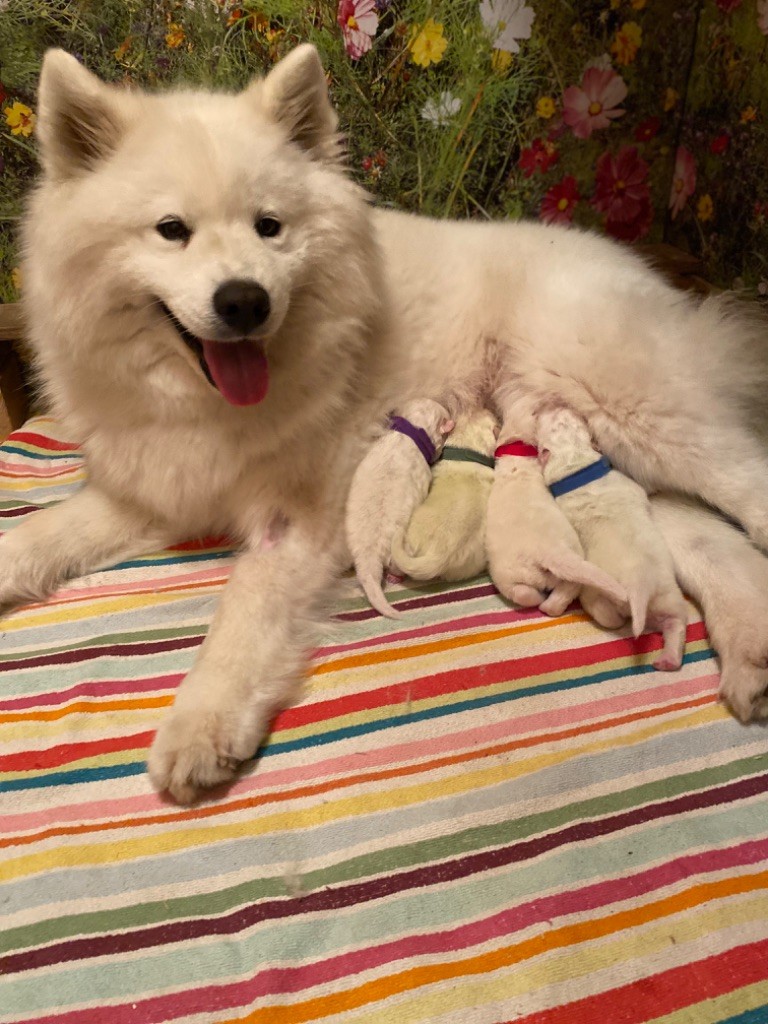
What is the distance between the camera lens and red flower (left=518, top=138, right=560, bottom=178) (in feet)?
9.59

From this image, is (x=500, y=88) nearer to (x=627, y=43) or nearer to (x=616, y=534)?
(x=627, y=43)

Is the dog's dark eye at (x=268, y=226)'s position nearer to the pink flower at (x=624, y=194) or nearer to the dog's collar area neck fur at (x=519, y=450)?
the dog's collar area neck fur at (x=519, y=450)

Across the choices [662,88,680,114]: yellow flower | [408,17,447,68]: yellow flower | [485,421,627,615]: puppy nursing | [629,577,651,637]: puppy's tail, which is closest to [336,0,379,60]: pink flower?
[408,17,447,68]: yellow flower

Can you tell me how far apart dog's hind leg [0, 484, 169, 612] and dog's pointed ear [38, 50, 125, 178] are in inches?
34.4

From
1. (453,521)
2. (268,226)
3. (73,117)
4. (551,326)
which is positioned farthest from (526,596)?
(73,117)

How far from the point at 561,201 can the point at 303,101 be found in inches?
69.0

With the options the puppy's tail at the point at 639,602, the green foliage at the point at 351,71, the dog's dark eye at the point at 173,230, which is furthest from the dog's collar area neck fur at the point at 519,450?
the green foliage at the point at 351,71

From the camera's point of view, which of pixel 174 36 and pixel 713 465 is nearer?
pixel 713 465

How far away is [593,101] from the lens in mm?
2904

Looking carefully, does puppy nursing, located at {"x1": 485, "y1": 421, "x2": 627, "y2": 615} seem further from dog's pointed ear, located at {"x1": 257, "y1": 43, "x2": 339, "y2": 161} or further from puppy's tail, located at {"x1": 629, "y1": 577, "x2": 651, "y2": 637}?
dog's pointed ear, located at {"x1": 257, "y1": 43, "x2": 339, "y2": 161}

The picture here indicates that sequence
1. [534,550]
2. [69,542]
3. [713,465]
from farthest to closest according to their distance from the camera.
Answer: [69,542] < [713,465] < [534,550]

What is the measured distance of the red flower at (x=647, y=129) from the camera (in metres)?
3.00

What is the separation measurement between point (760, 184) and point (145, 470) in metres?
2.45

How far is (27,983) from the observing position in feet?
3.59
